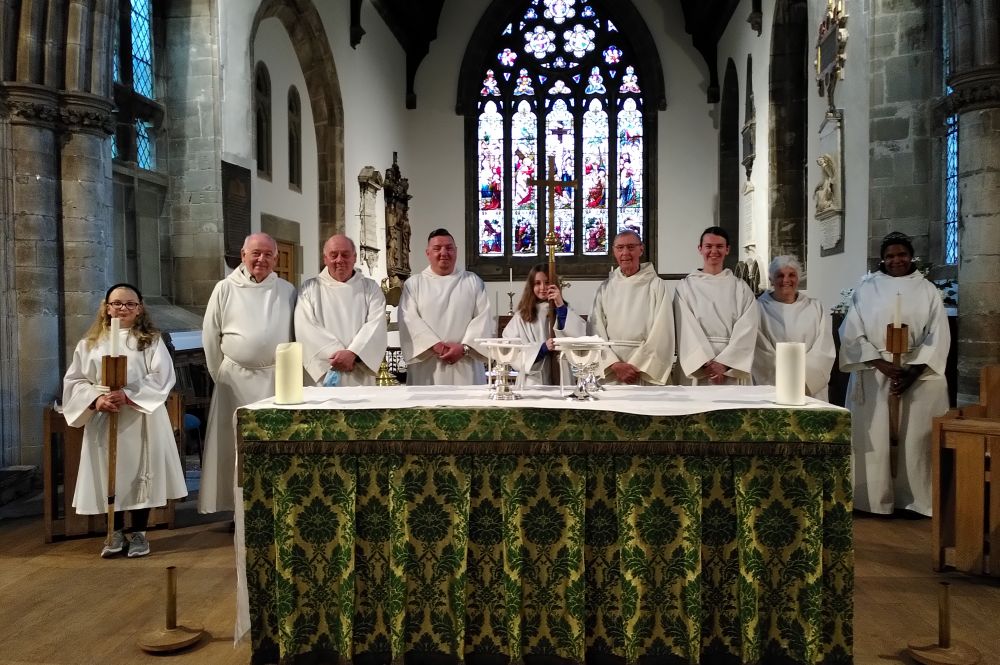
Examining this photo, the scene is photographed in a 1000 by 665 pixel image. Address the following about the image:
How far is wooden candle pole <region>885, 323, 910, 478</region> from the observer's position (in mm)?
4750

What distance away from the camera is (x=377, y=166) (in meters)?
13.9

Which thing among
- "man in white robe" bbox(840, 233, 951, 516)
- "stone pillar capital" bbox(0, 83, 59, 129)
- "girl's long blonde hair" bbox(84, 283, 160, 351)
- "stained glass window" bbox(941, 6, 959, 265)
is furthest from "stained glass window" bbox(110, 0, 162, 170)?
"stained glass window" bbox(941, 6, 959, 265)

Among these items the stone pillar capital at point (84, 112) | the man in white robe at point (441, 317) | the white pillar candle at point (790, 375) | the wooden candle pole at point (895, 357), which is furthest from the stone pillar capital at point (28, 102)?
the wooden candle pole at point (895, 357)

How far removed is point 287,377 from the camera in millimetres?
2961

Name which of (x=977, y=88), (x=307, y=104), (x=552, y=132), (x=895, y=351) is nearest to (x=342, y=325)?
(x=895, y=351)

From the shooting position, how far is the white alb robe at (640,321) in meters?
4.46

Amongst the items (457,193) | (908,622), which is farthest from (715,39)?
(908,622)

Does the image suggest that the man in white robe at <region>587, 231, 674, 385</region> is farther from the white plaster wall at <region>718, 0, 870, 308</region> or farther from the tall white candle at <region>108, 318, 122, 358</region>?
the white plaster wall at <region>718, 0, 870, 308</region>

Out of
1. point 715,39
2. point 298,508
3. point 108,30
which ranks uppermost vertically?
point 715,39

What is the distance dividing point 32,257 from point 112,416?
2.17m

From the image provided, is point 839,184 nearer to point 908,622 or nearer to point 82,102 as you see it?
point 908,622

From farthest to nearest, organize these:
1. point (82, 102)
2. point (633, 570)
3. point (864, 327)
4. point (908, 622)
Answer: point (82, 102) → point (864, 327) → point (908, 622) → point (633, 570)

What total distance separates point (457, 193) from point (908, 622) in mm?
13739

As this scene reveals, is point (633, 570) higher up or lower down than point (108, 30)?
lower down
